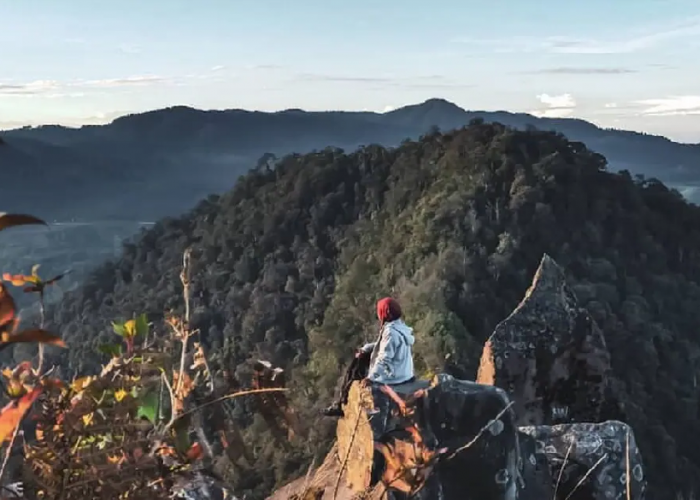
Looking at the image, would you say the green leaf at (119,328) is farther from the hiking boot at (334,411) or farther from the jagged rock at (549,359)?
the jagged rock at (549,359)

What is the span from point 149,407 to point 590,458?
3753 mm

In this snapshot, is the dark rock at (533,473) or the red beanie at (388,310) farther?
the red beanie at (388,310)

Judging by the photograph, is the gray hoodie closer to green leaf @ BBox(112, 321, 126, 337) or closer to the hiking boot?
the hiking boot

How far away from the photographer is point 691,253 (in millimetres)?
33844

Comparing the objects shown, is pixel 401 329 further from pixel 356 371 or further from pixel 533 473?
pixel 533 473

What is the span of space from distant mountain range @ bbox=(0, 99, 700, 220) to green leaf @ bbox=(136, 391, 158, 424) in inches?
2499

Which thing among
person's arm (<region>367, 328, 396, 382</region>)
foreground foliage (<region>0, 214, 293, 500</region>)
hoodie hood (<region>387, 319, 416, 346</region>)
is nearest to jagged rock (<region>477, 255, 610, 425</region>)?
hoodie hood (<region>387, 319, 416, 346</region>)

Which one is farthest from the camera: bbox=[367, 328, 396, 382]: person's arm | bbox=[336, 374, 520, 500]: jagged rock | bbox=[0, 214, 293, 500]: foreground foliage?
bbox=[367, 328, 396, 382]: person's arm

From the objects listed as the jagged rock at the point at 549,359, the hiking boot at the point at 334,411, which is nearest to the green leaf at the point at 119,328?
the hiking boot at the point at 334,411

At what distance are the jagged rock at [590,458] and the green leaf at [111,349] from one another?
3438mm

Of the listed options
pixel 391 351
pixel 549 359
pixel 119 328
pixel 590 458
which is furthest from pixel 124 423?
pixel 549 359

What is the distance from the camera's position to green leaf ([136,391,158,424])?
45.8 inches

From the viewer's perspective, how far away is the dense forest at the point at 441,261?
2439 cm

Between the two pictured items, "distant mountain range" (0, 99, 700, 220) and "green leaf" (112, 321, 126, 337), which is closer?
"green leaf" (112, 321, 126, 337)
